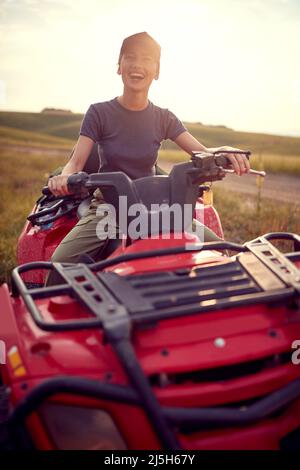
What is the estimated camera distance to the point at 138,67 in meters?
3.23

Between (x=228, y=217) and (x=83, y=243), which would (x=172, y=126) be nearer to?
(x=83, y=243)

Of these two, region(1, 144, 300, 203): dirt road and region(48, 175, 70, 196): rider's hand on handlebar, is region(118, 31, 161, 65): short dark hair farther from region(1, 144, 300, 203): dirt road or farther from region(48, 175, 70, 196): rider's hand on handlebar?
region(1, 144, 300, 203): dirt road

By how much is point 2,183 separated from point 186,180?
10301mm

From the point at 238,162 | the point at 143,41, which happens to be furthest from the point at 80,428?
the point at 143,41

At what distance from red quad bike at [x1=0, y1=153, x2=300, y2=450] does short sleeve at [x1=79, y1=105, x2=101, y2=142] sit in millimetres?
1501

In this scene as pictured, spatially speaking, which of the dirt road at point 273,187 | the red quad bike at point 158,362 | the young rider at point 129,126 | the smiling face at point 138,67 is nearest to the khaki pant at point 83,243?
the young rider at point 129,126

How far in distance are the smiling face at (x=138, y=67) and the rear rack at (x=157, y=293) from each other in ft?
4.72

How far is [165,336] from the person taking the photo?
1867 millimetres

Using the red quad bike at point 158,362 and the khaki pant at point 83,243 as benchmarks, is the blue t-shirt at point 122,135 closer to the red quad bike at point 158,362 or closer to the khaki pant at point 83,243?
the khaki pant at point 83,243

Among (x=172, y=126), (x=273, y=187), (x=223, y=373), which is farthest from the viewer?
(x=273, y=187)

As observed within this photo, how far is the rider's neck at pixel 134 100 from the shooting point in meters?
3.41

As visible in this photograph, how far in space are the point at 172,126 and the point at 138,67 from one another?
63 centimetres
